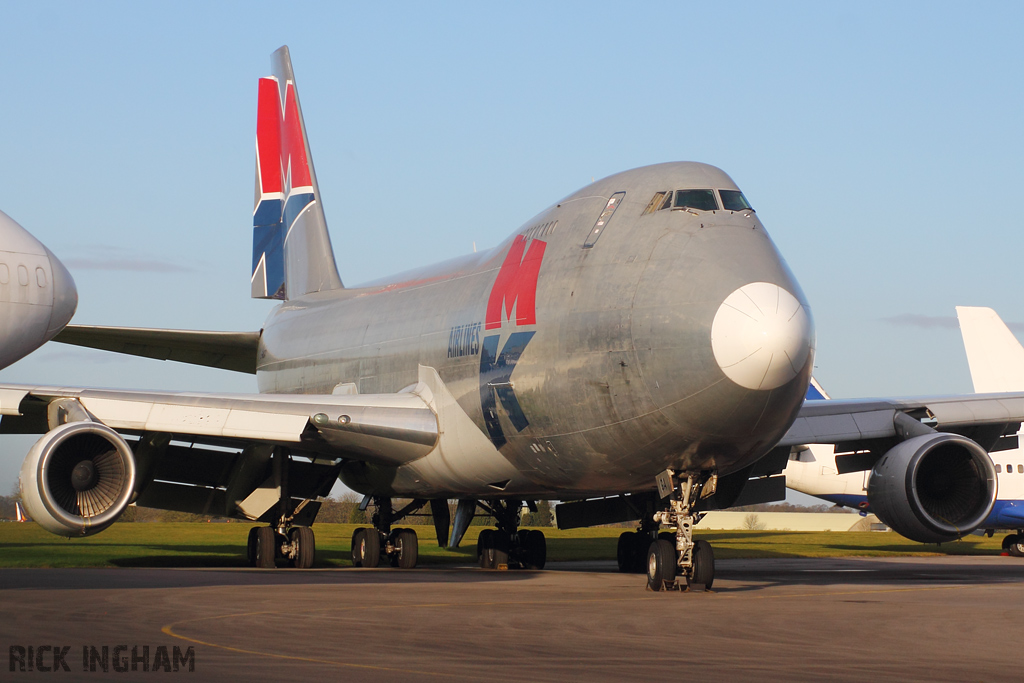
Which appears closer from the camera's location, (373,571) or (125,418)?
(125,418)

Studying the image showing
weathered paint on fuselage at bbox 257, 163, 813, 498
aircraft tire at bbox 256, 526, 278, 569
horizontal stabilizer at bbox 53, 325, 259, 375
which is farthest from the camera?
horizontal stabilizer at bbox 53, 325, 259, 375

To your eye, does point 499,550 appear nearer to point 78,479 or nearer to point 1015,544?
point 78,479

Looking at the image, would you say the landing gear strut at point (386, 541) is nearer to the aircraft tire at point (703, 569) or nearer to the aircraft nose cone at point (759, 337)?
the aircraft tire at point (703, 569)

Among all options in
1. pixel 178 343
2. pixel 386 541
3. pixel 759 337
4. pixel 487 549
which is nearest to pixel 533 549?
pixel 487 549

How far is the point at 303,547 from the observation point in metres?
19.2

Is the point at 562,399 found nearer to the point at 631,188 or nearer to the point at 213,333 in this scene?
the point at 631,188

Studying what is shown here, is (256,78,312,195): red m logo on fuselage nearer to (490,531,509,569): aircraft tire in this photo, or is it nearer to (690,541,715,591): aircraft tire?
(490,531,509,569): aircraft tire

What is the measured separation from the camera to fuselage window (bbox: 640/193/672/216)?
13.7 metres

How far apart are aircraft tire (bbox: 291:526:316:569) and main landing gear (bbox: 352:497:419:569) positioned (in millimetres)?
1274

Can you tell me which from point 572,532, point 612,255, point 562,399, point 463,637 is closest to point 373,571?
point 562,399

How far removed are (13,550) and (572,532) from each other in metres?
20.5

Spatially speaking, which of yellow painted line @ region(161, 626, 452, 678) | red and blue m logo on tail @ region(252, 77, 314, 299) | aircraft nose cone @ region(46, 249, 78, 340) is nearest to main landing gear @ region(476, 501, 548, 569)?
aircraft nose cone @ region(46, 249, 78, 340)

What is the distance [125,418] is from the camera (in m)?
15.4

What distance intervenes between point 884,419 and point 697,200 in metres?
5.33
